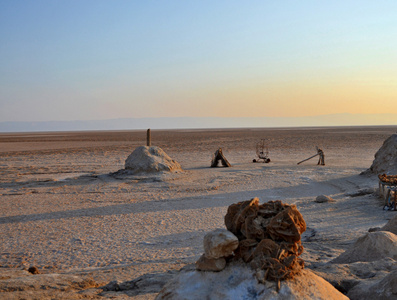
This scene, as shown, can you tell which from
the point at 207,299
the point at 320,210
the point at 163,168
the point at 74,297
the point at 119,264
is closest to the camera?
the point at 207,299

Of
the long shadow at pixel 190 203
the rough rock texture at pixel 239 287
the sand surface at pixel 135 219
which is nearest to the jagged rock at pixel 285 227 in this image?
the rough rock texture at pixel 239 287

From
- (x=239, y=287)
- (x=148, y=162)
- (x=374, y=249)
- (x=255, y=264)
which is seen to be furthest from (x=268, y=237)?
(x=148, y=162)

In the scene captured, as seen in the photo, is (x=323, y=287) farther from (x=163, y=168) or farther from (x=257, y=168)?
(x=257, y=168)

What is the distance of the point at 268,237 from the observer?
16.6 feet

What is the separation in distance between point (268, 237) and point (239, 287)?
0.84m

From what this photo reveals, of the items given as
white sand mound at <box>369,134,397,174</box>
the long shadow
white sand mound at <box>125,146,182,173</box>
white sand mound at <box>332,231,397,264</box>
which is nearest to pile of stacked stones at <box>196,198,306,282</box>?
white sand mound at <box>332,231,397,264</box>

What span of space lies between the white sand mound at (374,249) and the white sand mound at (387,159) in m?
10.2

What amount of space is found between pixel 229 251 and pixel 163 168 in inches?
589

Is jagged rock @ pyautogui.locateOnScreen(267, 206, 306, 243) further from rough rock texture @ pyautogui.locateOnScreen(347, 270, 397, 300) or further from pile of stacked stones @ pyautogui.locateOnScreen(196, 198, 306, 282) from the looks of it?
rough rock texture @ pyautogui.locateOnScreen(347, 270, 397, 300)

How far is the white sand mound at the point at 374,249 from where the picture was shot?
22.9ft

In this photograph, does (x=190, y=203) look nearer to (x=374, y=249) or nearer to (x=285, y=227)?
(x=374, y=249)

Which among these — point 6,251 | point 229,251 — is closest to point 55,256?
point 6,251

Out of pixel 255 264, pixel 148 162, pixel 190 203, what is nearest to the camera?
pixel 255 264

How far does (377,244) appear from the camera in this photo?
7066mm
